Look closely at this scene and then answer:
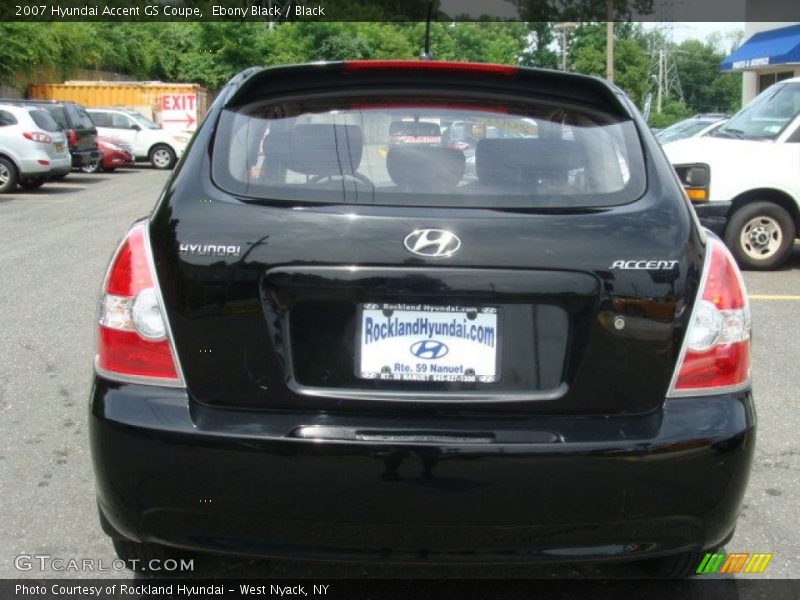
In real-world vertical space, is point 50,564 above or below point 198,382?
below

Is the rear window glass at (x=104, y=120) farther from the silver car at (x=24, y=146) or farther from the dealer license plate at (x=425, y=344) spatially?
the dealer license plate at (x=425, y=344)

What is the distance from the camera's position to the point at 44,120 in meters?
18.8

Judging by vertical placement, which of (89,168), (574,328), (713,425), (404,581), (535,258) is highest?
(535,258)

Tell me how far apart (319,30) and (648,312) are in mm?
48047

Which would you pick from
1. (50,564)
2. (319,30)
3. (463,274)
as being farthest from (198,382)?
(319,30)

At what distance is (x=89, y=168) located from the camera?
77.7ft

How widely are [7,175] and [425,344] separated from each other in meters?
17.6

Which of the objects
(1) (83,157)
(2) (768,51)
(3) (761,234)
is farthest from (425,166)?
(2) (768,51)

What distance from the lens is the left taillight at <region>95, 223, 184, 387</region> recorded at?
2678 mm

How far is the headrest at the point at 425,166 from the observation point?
9.16 feet

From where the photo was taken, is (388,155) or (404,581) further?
(404,581)

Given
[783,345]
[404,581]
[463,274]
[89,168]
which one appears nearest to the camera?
[463,274]

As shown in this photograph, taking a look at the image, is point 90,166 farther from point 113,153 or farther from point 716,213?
point 716,213

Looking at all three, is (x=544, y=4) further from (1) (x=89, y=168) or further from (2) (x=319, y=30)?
(1) (x=89, y=168)
